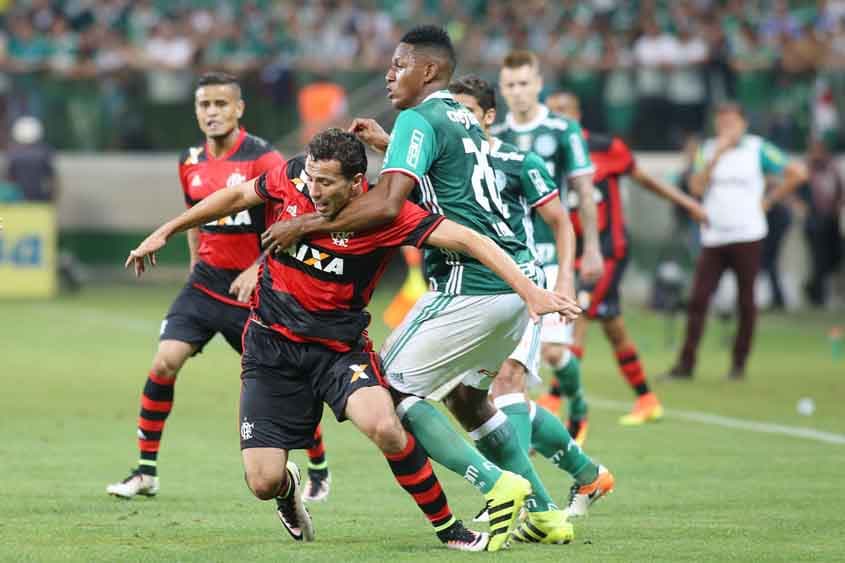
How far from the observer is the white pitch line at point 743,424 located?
12039 millimetres

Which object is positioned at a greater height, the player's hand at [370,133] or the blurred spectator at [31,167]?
the player's hand at [370,133]

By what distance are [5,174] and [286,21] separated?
5.52 meters

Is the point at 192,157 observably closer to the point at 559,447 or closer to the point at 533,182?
the point at 533,182

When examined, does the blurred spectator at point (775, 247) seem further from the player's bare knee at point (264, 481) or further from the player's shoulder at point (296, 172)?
the player's bare knee at point (264, 481)

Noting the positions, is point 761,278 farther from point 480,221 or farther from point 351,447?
point 480,221

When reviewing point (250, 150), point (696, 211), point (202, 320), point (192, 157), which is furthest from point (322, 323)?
point (696, 211)

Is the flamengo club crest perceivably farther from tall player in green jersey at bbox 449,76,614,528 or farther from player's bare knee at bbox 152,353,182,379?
player's bare knee at bbox 152,353,182,379

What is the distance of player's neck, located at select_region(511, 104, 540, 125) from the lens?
35.5 feet

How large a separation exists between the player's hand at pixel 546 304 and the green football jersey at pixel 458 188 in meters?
0.53

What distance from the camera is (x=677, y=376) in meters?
15.6

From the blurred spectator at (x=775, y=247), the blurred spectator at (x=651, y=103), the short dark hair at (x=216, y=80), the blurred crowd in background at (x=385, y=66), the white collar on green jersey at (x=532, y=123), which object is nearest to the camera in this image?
the short dark hair at (x=216, y=80)

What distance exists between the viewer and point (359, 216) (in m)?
7.18

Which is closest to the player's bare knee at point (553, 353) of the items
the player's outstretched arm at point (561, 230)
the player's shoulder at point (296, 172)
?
the player's outstretched arm at point (561, 230)

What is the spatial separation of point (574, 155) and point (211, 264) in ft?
7.94
